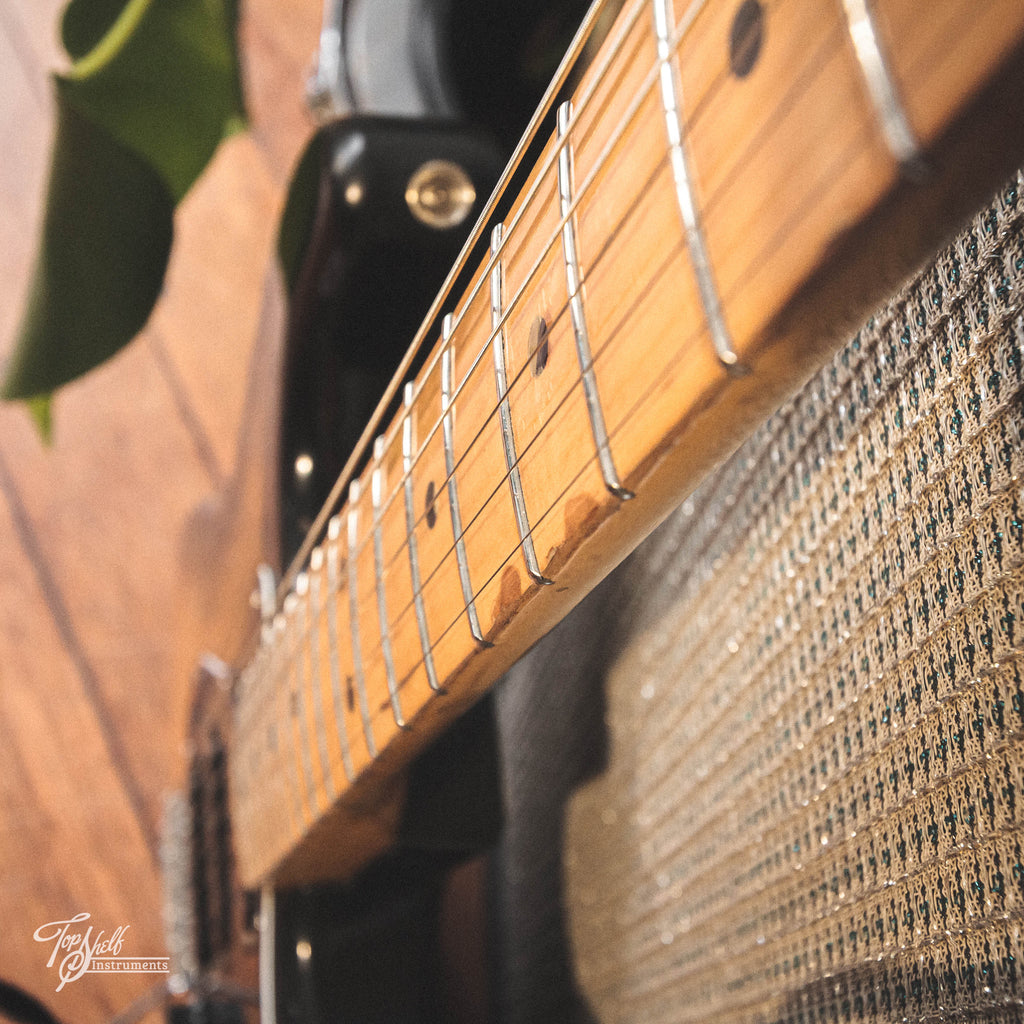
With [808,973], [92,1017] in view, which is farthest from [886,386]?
[92,1017]

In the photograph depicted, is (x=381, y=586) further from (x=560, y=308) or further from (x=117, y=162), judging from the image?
(x=117, y=162)

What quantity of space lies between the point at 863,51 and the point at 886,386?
123 mm

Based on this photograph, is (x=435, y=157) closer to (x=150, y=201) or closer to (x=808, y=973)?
(x=150, y=201)

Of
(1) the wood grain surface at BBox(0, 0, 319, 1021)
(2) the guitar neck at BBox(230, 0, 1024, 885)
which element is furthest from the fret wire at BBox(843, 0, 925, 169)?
(1) the wood grain surface at BBox(0, 0, 319, 1021)

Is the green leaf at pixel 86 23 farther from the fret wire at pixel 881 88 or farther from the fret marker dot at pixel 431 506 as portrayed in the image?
the fret wire at pixel 881 88

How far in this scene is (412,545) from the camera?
0.89 feet

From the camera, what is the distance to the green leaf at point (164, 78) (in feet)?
1.32

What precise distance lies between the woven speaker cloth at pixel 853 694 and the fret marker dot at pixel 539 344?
8 centimetres

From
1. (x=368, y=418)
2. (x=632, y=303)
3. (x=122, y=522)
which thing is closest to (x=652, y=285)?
(x=632, y=303)

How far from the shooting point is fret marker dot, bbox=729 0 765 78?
5.4 inches

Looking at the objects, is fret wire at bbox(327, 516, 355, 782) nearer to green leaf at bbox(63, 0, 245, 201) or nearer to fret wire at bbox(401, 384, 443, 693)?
fret wire at bbox(401, 384, 443, 693)

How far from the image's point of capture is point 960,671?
21cm

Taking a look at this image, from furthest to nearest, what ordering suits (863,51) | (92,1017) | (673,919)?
(92,1017), (673,919), (863,51)

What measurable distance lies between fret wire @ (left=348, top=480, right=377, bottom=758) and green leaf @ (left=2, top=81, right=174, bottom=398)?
6.5 inches
